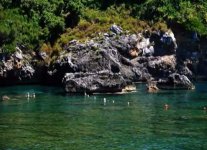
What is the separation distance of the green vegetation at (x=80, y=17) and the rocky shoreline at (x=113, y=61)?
15.1ft

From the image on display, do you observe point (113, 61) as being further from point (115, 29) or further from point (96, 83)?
point (115, 29)

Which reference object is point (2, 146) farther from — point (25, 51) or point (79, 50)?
point (25, 51)

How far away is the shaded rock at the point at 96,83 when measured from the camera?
132375 mm

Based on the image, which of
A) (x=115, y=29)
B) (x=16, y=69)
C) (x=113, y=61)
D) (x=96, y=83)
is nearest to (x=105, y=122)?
(x=96, y=83)

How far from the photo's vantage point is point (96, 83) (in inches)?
5221

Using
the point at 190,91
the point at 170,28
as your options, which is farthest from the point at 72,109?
the point at 170,28

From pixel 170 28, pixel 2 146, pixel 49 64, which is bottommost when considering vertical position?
pixel 2 146

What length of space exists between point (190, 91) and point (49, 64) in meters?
49.6

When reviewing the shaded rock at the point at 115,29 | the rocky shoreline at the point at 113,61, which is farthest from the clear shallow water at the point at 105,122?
the shaded rock at the point at 115,29

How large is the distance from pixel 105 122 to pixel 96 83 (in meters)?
43.9

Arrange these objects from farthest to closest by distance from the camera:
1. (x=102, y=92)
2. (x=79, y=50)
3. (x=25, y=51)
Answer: (x=25, y=51) < (x=79, y=50) < (x=102, y=92)

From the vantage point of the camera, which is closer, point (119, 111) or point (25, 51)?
point (119, 111)

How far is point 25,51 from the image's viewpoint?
174375 mm

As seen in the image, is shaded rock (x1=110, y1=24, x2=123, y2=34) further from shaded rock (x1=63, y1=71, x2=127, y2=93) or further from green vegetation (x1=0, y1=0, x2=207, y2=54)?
shaded rock (x1=63, y1=71, x2=127, y2=93)
